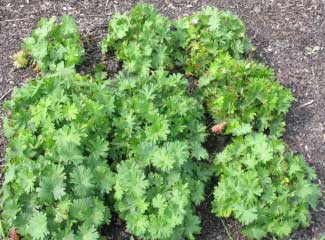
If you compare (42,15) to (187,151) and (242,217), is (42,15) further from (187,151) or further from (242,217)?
(242,217)

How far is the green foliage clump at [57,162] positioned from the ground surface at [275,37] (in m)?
0.40

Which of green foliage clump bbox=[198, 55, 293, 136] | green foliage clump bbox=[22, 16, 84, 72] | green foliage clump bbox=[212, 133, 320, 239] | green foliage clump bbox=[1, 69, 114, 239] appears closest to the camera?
green foliage clump bbox=[1, 69, 114, 239]

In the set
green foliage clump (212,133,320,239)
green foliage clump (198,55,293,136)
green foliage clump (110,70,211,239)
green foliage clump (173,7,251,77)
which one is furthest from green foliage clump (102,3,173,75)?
green foliage clump (212,133,320,239)

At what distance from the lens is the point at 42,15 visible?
4340 millimetres

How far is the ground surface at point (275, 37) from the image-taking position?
12.7 feet

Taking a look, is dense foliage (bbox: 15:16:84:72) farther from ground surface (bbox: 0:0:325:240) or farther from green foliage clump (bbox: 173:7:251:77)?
green foliage clump (bbox: 173:7:251:77)

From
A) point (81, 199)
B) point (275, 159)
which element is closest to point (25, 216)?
point (81, 199)

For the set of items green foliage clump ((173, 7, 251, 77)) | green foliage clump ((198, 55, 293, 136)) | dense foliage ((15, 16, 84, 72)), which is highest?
dense foliage ((15, 16, 84, 72))

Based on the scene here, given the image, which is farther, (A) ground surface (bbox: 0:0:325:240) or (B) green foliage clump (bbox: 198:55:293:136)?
(A) ground surface (bbox: 0:0:325:240)

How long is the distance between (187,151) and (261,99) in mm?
639

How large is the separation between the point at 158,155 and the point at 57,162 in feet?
1.83

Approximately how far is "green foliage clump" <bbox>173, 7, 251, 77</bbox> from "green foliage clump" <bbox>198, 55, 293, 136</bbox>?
0.47 ft

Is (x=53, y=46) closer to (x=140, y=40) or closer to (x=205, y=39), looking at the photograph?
(x=140, y=40)

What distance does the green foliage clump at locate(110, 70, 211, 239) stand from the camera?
3.10 meters
